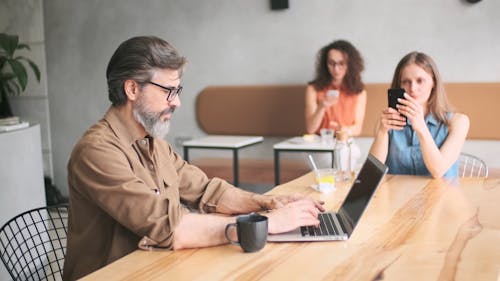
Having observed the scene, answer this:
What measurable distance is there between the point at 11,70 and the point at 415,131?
15.1 ft

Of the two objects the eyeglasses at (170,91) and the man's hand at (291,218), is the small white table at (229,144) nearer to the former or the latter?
the eyeglasses at (170,91)

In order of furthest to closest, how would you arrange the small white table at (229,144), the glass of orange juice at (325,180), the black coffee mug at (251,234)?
the small white table at (229,144), the glass of orange juice at (325,180), the black coffee mug at (251,234)

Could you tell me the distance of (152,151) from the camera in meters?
1.84

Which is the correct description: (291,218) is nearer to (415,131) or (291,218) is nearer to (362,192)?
(362,192)

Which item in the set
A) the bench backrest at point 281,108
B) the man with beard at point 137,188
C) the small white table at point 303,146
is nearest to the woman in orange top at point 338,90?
the bench backrest at point 281,108

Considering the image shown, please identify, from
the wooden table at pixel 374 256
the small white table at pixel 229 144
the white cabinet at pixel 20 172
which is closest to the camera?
the wooden table at pixel 374 256

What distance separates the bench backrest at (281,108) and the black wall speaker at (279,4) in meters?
0.67

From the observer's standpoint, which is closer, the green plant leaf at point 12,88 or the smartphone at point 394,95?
the smartphone at point 394,95

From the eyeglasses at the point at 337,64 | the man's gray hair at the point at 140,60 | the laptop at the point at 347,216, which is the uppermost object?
the man's gray hair at the point at 140,60

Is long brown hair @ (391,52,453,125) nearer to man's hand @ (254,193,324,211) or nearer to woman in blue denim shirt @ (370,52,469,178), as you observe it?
woman in blue denim shirt @ (370,52,469,178)

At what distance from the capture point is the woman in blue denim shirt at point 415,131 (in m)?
2.58

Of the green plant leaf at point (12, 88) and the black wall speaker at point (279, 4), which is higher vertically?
the black wall speaker at point (279, 4)

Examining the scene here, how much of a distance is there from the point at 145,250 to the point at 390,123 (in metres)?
1.40

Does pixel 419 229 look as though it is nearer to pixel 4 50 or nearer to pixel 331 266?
pixel 331 266
